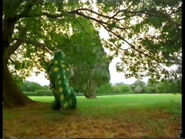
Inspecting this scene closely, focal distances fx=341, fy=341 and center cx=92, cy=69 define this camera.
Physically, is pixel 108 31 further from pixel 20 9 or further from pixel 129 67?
pixel 20 9

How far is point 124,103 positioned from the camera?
211 inches

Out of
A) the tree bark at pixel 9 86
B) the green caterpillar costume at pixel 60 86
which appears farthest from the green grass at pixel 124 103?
the tree bark at pixel 9 86

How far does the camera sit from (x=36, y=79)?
553 cm

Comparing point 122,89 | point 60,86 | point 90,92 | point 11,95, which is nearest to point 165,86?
point 122,89

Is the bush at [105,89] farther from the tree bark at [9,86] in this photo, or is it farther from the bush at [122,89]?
the tree bark at [9,86]

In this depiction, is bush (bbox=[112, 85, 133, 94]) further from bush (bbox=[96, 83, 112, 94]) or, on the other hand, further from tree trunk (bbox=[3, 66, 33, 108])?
tree trunk (bbox=[3, 66, 33, 108])

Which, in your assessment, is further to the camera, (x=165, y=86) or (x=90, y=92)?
(x=90, y=92)

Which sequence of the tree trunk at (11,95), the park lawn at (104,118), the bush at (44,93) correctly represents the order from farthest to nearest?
the tree trunk at (11,95)
the bush at (44,93)
the park lawn at (104,118)

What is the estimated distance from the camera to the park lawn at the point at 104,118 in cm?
399

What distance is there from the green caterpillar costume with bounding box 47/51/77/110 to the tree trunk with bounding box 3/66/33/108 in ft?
2.46

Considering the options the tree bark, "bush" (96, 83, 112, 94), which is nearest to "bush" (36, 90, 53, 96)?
the tree bark

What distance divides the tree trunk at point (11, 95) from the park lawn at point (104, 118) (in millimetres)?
236

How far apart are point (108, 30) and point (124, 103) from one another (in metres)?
1.46

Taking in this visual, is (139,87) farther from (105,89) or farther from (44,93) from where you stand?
(44,93)
